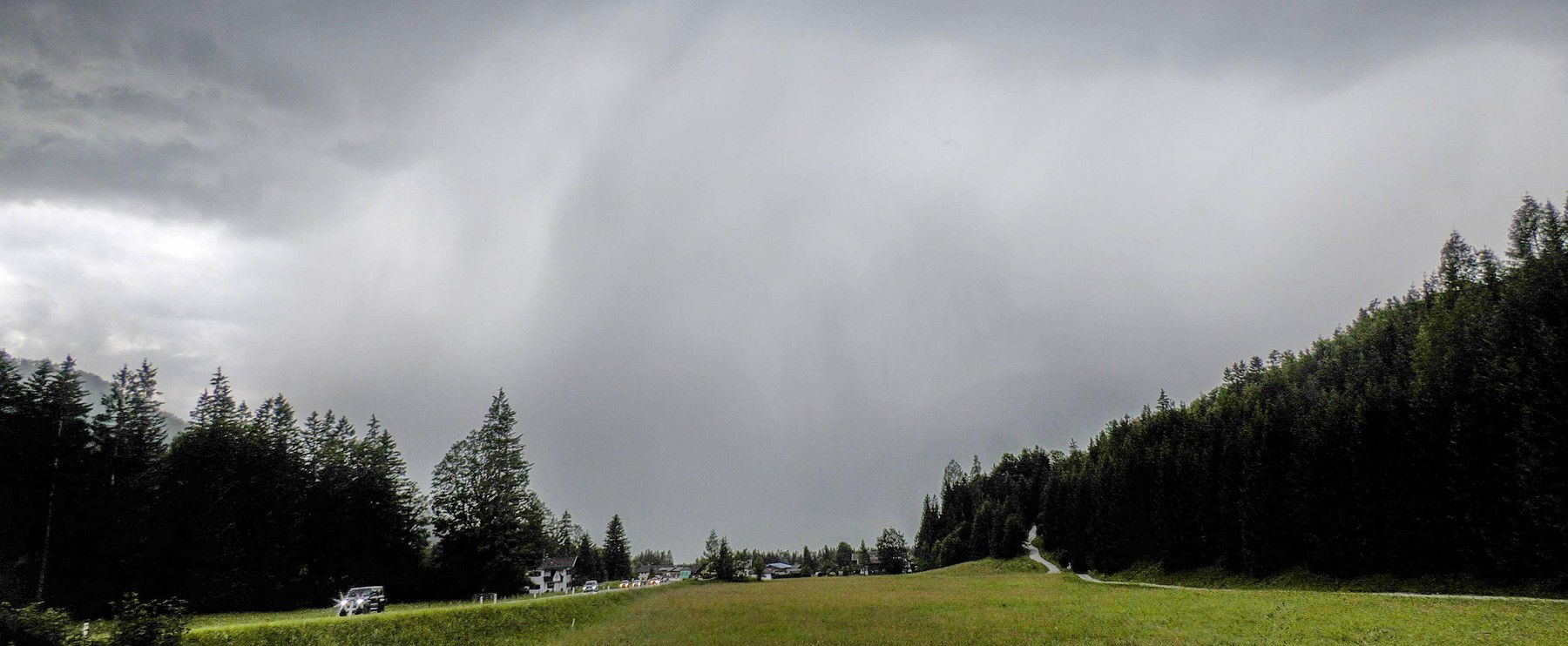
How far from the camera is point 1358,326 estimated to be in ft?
327

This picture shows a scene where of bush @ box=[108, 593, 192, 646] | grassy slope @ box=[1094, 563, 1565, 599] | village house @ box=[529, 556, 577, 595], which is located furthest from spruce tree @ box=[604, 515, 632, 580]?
bush @ box=[108, 593, 192, 646]

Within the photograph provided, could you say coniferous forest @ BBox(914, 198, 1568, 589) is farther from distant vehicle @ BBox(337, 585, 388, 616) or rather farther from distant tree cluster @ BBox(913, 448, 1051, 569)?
distant vehicle @ BBox(337, 585, 388, 616)

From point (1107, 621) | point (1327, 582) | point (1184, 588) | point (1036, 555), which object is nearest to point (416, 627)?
point (1107, 621)

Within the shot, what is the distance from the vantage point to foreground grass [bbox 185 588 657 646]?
989 inches

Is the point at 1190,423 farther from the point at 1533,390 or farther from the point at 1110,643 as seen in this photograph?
the point at 1110,643

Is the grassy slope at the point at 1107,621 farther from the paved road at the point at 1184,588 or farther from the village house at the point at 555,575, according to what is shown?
the village house at the point at 555,575

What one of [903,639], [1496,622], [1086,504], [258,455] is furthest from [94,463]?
[1086,504]

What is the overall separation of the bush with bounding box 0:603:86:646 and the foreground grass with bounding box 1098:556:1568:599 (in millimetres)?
56890

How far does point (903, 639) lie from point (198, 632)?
25393mm

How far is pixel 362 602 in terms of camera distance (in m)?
41.7

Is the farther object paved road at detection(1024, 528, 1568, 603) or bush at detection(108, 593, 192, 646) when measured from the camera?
paved road at detection(1024, 528, 1568, 603)

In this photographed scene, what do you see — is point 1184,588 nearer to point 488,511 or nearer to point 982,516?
point 488,511

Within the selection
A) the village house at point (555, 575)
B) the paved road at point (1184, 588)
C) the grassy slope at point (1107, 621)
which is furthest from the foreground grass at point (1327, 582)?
the village house at point (555, 575)

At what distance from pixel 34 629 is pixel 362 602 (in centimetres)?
2715
